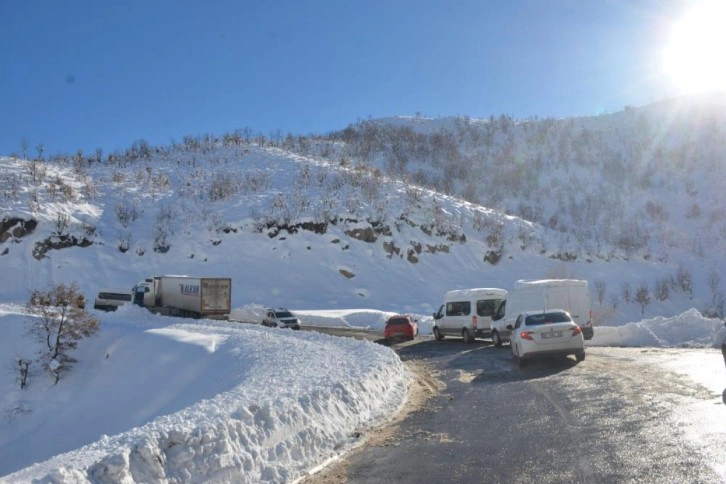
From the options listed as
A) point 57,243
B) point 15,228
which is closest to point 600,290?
point 57,243

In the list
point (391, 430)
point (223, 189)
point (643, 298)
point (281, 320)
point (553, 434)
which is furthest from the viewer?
point (223, 189)

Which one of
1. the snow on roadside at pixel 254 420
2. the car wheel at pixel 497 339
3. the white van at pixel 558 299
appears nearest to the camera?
the snow on roadside at pixel 254 420

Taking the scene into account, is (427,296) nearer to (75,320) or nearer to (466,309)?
(466,309)

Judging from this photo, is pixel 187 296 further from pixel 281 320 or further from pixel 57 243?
pixel 57 243

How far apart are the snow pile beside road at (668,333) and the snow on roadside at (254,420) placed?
11.9 m

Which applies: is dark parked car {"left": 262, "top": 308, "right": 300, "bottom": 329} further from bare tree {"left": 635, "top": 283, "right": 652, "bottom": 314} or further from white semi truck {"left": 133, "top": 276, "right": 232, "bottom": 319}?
bare tree {"left": 635, "top": 283, "right": 652, "bottom": 314}

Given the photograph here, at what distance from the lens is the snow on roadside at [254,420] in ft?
21.1

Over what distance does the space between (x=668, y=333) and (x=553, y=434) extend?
59.7 feet

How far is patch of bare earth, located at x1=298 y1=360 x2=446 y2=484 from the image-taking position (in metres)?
7.32

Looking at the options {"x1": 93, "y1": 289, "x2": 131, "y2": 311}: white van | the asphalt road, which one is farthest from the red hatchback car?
{"x1": 93, "y1": 289, "x2": 131, "y2": 311}: white van

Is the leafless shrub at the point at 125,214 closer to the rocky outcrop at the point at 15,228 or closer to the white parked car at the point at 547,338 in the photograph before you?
the rocky outcrop at the point at 15,228

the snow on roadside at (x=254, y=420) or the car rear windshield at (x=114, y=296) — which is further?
the car rear windshield at (x=114, y=296)

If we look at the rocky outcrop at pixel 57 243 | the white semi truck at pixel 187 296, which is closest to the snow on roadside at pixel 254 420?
the white semi truck at pixel 187 296

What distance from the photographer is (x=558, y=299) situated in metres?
22.8
